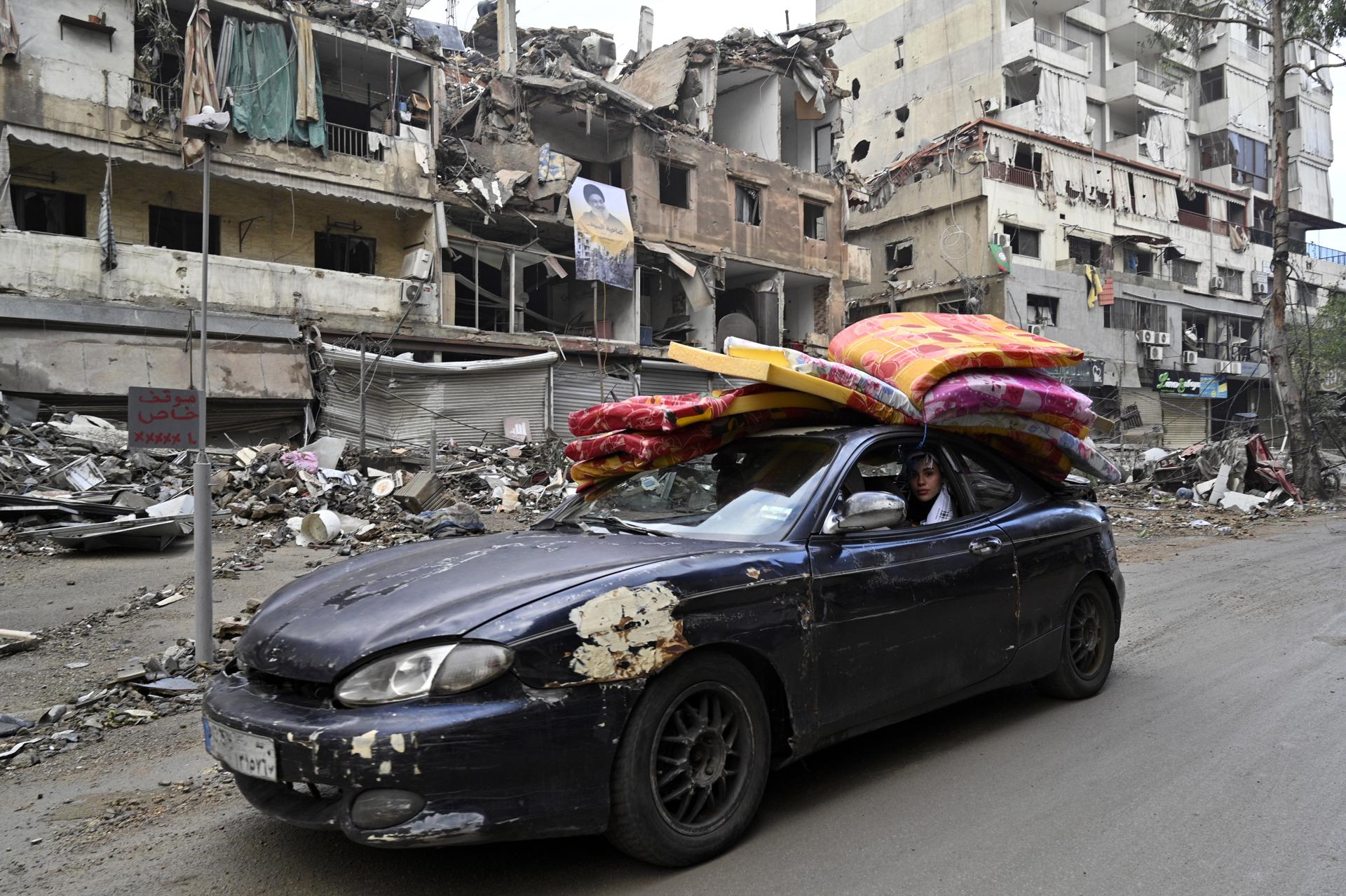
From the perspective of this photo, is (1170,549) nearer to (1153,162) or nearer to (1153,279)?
(1153,279)

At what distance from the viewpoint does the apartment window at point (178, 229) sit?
1856 cm

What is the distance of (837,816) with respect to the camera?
3.34m

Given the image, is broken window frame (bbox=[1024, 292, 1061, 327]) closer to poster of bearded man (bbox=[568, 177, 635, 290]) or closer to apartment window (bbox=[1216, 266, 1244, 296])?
apartment window (bbox=[1216, 266, 1244, 296])

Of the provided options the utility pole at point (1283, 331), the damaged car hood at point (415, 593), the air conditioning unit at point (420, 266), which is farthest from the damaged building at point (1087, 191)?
the damaged car hood at point (415, 593)

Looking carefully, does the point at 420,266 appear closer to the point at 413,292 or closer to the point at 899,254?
the point at 413,292

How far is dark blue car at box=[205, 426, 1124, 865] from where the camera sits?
255cm

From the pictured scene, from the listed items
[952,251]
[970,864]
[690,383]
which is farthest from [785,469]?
[952,251]

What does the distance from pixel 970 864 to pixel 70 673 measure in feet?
19.2

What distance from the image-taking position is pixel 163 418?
212 inches

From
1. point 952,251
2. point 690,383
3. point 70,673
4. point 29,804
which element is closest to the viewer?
point 29,804

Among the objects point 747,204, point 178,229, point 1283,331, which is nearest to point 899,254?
point 747,204

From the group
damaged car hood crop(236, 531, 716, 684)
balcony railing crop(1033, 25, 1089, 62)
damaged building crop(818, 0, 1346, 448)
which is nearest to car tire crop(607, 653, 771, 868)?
damaged car hood crop(236, 531, 716, 684)

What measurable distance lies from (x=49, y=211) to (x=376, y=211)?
6.22 meters

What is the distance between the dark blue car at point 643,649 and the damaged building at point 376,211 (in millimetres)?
15532
